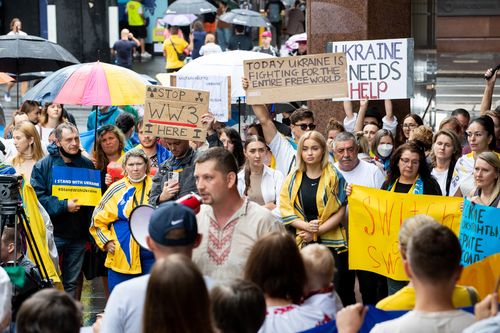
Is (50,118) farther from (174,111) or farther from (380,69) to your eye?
(174,111)

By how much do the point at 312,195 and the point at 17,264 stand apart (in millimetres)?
2435

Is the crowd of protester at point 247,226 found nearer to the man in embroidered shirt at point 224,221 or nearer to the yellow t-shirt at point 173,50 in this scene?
the man in embroidered shirt at point 224,221

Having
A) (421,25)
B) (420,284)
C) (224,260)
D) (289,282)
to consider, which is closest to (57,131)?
(224,260)

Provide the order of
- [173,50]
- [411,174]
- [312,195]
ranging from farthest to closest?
[173,50] < [411,174] < [312,195]

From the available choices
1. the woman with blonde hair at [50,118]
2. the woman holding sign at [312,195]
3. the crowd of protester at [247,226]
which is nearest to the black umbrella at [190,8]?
the crowd of protester at [247,226]

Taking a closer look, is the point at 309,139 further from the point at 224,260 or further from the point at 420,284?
the point at 420,284

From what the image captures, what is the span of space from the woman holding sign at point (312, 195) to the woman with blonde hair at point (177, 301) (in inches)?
168

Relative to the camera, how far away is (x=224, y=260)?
6418mm

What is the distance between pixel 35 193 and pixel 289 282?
460 centimetres

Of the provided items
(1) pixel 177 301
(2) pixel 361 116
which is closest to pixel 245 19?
(2) pixel 361 116

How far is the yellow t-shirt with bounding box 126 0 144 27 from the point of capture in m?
33.2

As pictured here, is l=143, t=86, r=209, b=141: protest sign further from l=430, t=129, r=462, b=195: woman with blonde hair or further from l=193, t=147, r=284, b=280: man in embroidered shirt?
l=193, t=147, r=284, b=280: man in embroidered shirt

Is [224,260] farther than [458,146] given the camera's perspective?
No

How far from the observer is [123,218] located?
9.62 meters
